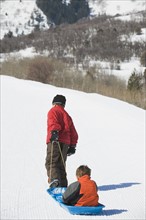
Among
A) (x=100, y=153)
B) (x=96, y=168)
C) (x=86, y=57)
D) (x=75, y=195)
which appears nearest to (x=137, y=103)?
(x=100, y=153)

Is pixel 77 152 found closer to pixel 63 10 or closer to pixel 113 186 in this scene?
pixel 113 186

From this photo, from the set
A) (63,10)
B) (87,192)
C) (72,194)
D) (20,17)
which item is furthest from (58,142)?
(63,10)

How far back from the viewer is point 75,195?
562 cm

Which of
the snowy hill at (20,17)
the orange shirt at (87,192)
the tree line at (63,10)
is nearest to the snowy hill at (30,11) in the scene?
the snowy hill at (20,17)

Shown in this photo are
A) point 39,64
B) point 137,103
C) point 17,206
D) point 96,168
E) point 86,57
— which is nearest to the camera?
point 17,206

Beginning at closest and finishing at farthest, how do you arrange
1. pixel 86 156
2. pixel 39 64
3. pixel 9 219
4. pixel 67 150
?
1. pixel 9 219
2. pixel 67 150
3. pixel 86 156
4. pixel 39 64

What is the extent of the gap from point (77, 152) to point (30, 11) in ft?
229

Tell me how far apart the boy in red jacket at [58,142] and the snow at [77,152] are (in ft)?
1.23

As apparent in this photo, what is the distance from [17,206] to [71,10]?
8864cm

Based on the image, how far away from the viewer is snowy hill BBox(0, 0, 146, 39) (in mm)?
70500

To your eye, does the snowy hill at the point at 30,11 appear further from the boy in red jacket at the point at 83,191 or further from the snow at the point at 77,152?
the boy in red jacket at the point at 83,191

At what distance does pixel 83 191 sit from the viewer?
555cm

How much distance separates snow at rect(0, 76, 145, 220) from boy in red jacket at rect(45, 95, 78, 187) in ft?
1.23

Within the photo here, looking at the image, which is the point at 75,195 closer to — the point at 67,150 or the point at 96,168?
the point at 67,150
